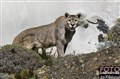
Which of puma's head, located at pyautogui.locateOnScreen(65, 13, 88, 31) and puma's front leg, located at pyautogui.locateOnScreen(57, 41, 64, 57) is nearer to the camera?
puma's head, located at pyautogui.locateOnScreen(65, 13, 88, 31)

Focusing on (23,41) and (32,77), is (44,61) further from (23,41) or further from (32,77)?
(23,41)

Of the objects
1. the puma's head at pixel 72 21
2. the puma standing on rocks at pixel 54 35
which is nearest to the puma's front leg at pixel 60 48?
the puma standing on rocks at pixel 54 35

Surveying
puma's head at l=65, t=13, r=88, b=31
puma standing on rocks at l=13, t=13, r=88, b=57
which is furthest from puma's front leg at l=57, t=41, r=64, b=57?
puma's head at l=65, t=13, r=88, b=31

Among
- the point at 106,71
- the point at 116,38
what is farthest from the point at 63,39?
the point at 106,71

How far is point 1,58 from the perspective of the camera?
62.8 feet

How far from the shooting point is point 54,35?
23812mm

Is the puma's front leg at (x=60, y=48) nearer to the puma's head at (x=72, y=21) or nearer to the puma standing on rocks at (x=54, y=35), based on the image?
the puma standing on rocks at (x=54, y=35)

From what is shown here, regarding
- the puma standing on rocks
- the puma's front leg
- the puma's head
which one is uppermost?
the puma's head

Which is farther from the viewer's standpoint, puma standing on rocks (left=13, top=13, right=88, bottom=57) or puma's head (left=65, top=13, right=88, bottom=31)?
puma standing on rocks (left=13, top=13, right=88, bottom=57)

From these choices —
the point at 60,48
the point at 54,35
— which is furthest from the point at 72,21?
the point at 54,35

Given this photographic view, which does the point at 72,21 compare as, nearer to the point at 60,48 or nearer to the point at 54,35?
the point at 60,48

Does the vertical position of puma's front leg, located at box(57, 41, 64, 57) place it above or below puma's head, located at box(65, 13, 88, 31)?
below

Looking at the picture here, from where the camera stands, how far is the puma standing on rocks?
75.0 ft

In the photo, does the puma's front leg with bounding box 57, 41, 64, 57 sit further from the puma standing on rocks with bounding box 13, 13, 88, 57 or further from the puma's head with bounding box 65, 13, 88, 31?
the puma's head with bounding box 65, 13, 88, 31
